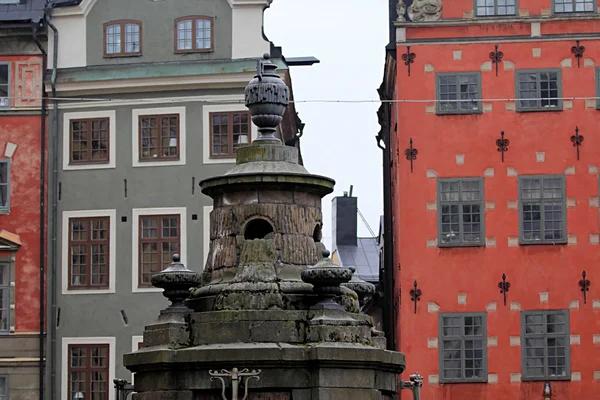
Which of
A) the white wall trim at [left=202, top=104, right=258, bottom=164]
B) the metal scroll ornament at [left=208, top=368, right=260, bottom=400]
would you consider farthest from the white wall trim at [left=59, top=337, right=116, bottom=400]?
the metal scroll ornament at [left=208, top=368, right=260, bottom=400]

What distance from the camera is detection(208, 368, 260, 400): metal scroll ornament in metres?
16.7

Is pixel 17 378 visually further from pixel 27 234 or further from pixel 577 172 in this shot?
pixel 577 172

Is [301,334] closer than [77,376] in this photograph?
Yes

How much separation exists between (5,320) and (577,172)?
1423cm

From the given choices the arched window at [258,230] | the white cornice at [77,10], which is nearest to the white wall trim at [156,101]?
the white cornice at [77,10]

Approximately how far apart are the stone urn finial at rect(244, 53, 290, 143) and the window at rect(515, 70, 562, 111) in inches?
717

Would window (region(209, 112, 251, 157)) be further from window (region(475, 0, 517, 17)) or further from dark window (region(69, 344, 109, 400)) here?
window (region(475, 0, 517, 17))

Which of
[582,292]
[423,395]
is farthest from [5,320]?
[582,292]

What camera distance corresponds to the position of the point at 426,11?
119ft

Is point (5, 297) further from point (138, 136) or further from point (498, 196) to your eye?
point (498, 196)

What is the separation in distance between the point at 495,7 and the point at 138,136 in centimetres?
927

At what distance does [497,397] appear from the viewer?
35.1 meters

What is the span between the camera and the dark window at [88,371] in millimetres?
35656

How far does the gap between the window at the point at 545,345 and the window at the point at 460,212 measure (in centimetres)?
228
